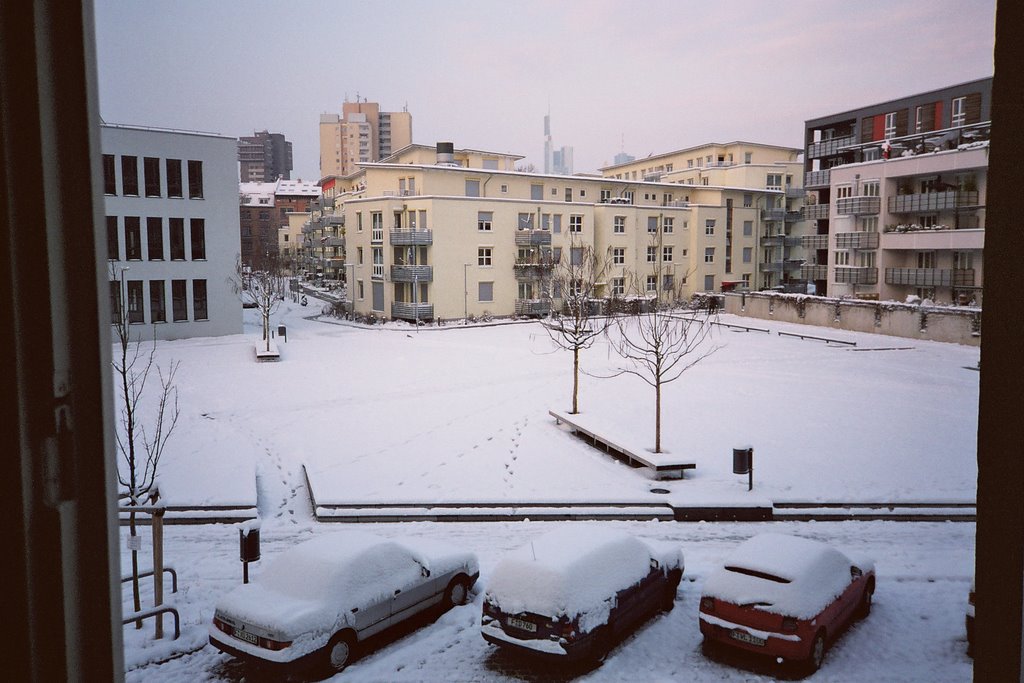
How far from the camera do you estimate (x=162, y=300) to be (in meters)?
36.8

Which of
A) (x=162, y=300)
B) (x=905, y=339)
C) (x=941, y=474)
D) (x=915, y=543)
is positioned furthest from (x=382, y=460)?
(x=905, y=339)

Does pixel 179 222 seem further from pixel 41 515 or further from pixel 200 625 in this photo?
pixel 41 515

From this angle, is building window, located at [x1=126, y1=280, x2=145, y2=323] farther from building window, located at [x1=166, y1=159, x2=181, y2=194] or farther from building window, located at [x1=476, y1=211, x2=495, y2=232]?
building window, located at [x1=476, y1=211, x2=495, y2=232]

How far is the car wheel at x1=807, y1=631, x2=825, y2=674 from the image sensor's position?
767 centimetres

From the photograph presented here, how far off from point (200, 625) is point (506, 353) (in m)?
24.5

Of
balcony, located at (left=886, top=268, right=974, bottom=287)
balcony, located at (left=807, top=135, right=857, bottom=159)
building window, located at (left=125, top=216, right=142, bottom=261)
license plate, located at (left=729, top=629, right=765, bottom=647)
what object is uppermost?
balcony, located at (left=807, top=135, right=857, bottom=159)

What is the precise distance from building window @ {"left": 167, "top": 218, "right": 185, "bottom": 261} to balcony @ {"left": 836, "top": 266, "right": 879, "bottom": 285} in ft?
120

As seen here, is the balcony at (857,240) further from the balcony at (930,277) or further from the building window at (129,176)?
the building window at (129,176)

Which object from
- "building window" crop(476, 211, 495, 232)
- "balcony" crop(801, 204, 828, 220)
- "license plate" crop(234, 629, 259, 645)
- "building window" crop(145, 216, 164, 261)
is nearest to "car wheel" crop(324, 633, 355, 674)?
"license plate" crop(234, 629, 259, 645)

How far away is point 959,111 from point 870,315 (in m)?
16.1

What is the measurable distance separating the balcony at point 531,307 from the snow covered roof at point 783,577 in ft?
132

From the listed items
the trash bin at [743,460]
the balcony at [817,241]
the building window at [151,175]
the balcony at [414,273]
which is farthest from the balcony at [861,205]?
the building window at [151,175]

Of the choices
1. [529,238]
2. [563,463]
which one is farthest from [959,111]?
[563,463]

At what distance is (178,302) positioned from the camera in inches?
1465
